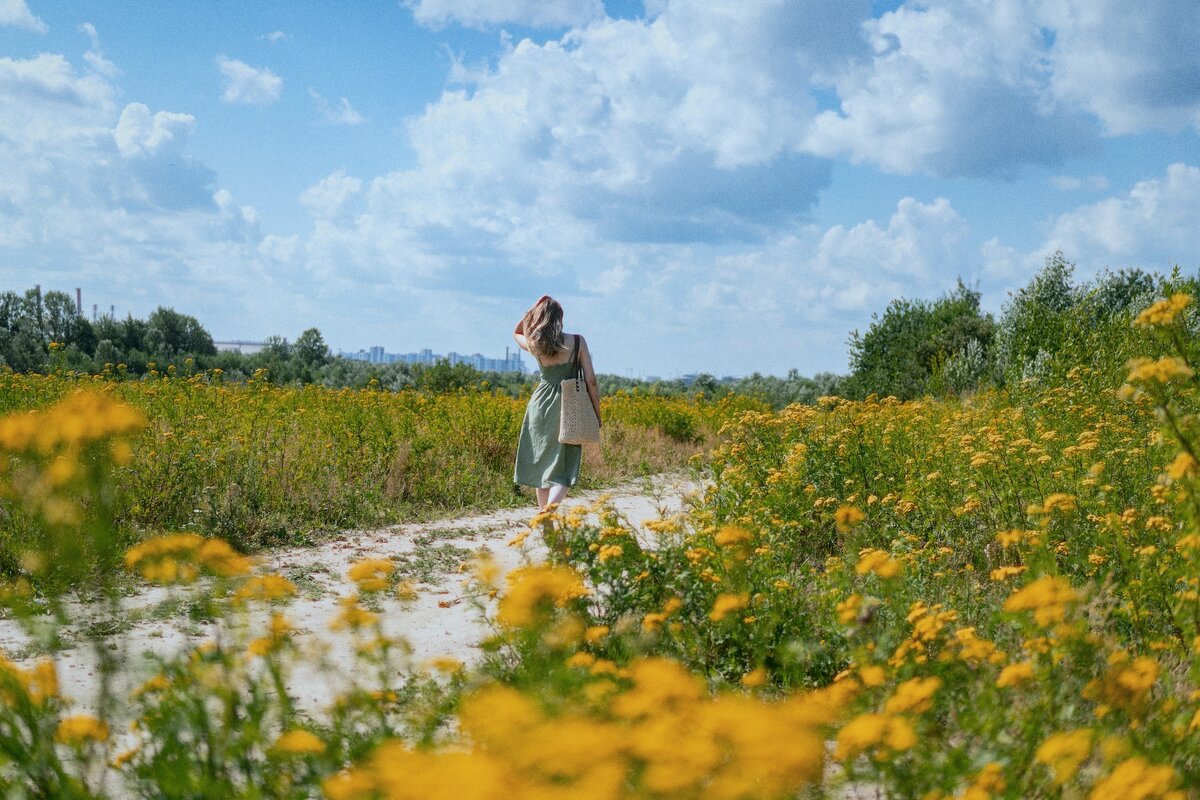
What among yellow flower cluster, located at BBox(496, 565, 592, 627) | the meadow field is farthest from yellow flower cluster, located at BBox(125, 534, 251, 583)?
yellow flower cluster, located at BBox(496, 565, 592, 627)

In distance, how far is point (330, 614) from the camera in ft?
15.9

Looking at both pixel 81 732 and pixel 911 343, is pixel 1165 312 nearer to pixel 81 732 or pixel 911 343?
pixel 81 732

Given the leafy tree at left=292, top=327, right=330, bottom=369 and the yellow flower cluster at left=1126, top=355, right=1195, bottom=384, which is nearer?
the yellow flower cluster at left=1126, top=355, right=1195, bottom=384

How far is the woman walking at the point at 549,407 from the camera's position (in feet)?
20.4

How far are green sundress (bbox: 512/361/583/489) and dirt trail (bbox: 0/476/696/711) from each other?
2.17 ft

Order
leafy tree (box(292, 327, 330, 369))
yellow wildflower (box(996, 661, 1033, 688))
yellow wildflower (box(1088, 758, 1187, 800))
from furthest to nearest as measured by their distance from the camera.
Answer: leafy tree (box(292, 327, 330, 369))
yellow wildflower (box(996, 661, 1033, 688))
yellow wildflower (box(1088, 758, 1187, 800))

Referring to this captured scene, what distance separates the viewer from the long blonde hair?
20.1 feet

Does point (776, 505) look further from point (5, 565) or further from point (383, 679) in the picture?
point (5, 565)

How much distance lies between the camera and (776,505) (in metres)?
5.68

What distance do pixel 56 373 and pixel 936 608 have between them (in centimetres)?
922

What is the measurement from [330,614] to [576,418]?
2.24 m

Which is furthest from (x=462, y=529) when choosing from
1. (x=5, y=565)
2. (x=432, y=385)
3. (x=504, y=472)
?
(x=432, y=385)

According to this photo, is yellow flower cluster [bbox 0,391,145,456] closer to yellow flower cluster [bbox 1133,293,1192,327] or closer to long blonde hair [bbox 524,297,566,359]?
yellow flower cluster [bbox 1133,293,1192,327]

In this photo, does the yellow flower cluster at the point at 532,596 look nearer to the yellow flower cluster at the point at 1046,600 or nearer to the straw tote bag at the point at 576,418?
the yellow flower cluster at the point at 1046,600
